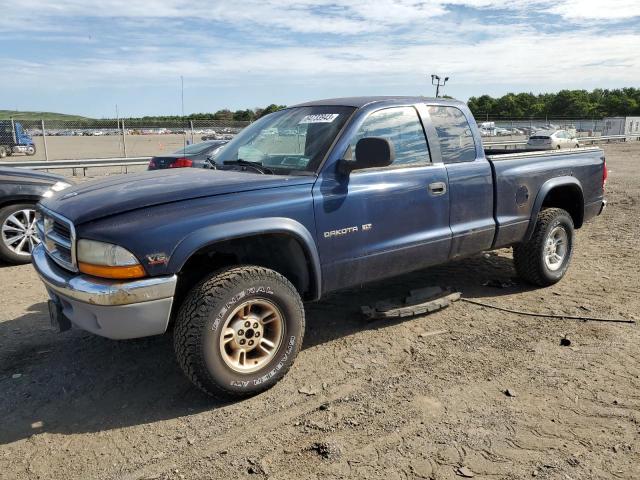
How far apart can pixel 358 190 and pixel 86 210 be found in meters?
1.78

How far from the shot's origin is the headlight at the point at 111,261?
9.46ft

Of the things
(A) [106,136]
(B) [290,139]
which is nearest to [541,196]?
(B) [290,139]

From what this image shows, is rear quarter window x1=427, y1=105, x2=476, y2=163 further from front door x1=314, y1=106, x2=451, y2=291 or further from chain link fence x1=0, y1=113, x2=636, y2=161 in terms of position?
chain link fence x1=0, y1=113, x2=636, y2=161

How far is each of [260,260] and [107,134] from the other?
94.4ft

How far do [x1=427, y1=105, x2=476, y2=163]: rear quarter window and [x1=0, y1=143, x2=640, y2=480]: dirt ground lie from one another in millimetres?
1427

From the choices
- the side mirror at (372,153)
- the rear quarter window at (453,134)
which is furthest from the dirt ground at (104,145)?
the side mirror at (372,153)

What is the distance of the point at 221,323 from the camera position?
10.3ft

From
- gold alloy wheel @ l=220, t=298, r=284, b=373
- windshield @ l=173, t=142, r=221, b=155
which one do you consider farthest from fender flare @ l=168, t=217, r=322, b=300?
windshield @ l=173, t=142, r=221, b=155

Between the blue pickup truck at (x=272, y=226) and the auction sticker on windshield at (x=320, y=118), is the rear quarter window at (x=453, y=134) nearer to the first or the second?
the blue pickup truck at (x=272, y=226)

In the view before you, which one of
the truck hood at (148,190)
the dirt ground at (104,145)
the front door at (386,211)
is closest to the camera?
the truck hood at (148,190)

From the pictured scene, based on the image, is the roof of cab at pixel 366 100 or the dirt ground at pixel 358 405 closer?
the dirt ground at pixel 358 405

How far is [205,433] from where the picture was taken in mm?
2988

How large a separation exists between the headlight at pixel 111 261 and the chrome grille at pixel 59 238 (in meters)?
0.16

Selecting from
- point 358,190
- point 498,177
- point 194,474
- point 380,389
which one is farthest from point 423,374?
point 498,177
